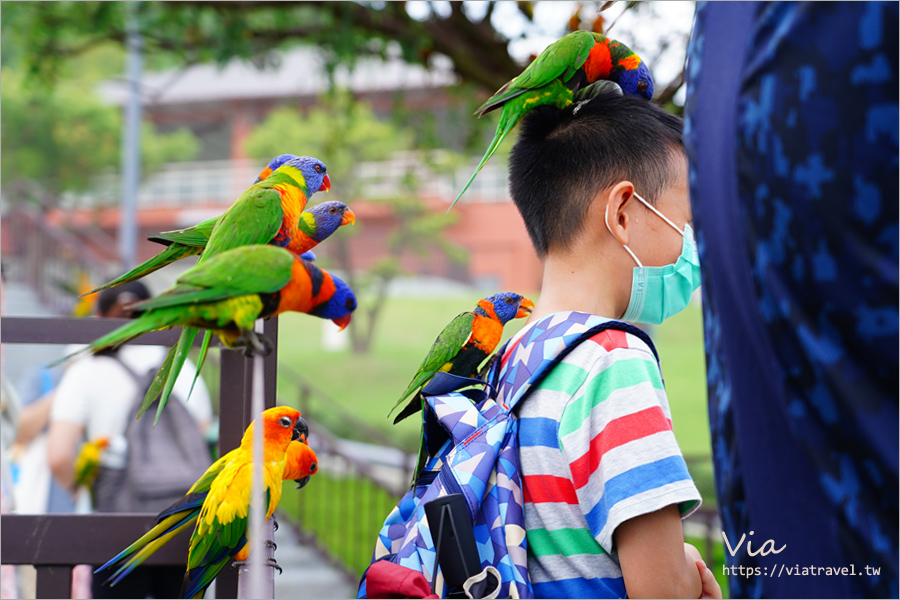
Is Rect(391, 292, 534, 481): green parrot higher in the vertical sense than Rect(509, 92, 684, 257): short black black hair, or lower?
lower

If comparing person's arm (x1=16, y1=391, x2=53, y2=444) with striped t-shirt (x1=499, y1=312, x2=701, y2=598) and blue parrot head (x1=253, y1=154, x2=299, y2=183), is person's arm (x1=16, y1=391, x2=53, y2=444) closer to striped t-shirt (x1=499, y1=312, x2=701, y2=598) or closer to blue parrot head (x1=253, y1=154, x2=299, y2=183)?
blue parrot head (x1=253, y1=154, x2=299, y2=183)

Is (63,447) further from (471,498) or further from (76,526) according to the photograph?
(471,498)

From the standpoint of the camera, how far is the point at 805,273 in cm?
62

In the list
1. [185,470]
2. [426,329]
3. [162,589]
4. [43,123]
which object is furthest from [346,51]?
[43,123]

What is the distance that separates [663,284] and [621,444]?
40 centimetres

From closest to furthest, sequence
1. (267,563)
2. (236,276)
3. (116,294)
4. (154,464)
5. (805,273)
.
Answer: (805,273) < (236,276) < (267,563) < (154,464) < (116,294)

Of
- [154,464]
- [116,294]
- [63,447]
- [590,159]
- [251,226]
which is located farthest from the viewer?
[116,294]

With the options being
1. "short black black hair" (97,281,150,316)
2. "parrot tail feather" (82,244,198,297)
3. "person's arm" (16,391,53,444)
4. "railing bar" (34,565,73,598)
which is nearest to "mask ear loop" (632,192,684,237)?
"parrot tail feather" (82,244,198,297)

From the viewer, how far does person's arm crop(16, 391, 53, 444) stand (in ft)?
9.99

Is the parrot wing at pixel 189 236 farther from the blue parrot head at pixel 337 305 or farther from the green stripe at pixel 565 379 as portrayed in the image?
the green stripe at pixel 565 379

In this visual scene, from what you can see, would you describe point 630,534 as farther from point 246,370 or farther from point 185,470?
point 185,470

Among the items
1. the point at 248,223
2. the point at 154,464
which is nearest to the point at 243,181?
the point at 154,464

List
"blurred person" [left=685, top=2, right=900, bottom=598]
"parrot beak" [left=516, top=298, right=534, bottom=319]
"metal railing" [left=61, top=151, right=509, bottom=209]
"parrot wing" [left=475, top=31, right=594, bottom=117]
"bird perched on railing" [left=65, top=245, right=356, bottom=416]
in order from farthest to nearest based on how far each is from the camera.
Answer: "metal railing" [left=61, top=151, right=509, bottom=209] < "parrot beak" [left=516, top=298, right=534, bottom=319] < "parrot wing" [left=475, top=31, right=594, bottom=117] < "bird perched on railing" [left=65, top=245, right=356, bottom=416] < "blurred person" [left=685, top=2, right=900, bottom=598]

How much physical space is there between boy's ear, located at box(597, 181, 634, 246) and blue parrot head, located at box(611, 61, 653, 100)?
240 mm
